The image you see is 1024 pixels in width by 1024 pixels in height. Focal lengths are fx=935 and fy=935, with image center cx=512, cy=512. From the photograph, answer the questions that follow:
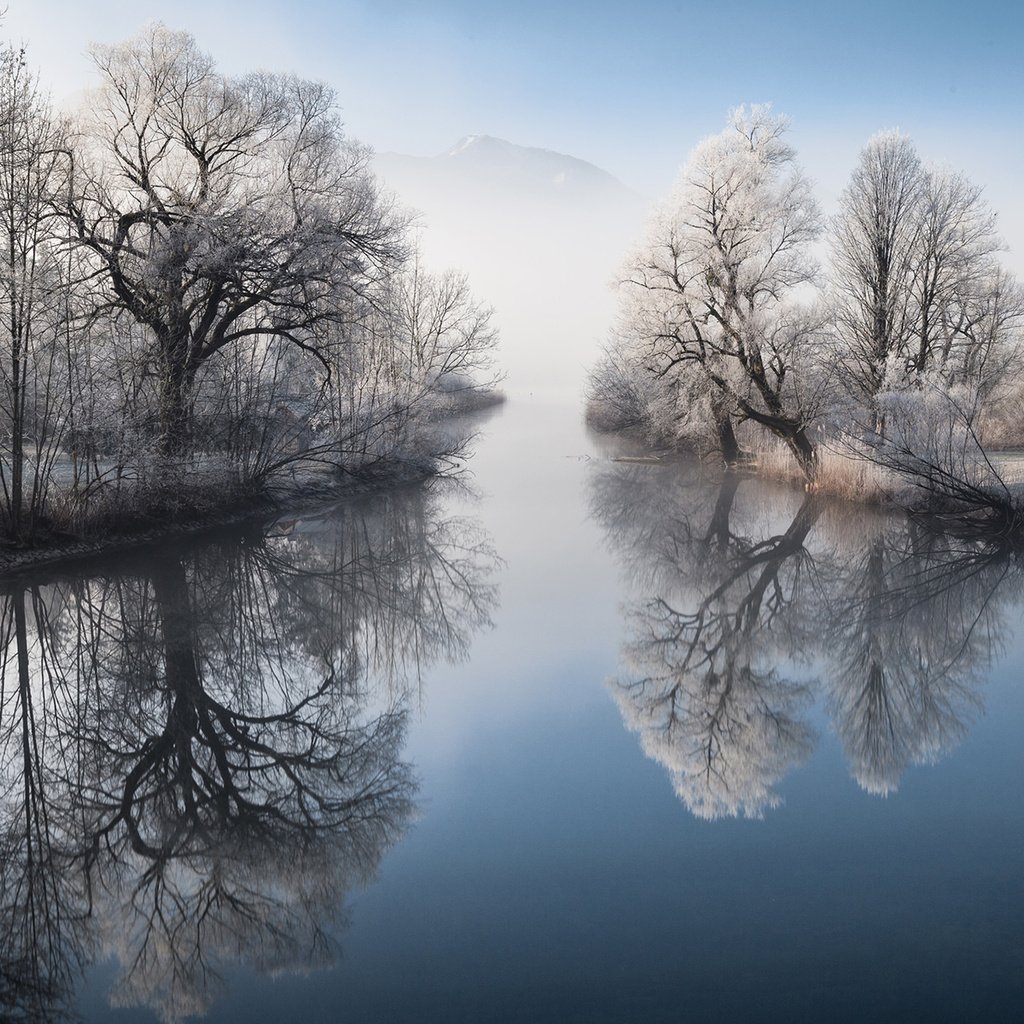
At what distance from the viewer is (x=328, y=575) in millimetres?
11852

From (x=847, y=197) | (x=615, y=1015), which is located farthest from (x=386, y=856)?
(x=847, y=197)

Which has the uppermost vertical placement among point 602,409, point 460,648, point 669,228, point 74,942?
point 669,228

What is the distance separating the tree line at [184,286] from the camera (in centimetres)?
1199

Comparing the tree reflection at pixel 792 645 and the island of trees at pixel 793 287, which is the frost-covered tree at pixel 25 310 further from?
the island of trees at pixel 793 287

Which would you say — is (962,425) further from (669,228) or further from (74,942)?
(74,942)

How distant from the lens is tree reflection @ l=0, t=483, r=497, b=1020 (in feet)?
13.7

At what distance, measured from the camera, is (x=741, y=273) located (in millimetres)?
20719

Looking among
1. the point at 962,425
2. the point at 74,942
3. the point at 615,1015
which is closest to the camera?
the point at 615,1015

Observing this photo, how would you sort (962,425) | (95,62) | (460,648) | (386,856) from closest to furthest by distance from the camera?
1. (386,856)
2. (460,648)
3. (962,425)
4. (95,62)

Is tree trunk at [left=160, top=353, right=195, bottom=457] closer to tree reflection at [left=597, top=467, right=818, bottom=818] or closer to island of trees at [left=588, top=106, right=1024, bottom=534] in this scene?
tree reflection at [left=597, top=467, right=818, bottom=818]

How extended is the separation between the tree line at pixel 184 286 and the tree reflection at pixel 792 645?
6.45m

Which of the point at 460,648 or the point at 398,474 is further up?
the point at 398,474

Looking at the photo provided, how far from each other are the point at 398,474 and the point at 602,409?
18.0 metres

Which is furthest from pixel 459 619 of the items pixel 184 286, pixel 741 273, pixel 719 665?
pixel 741 273
